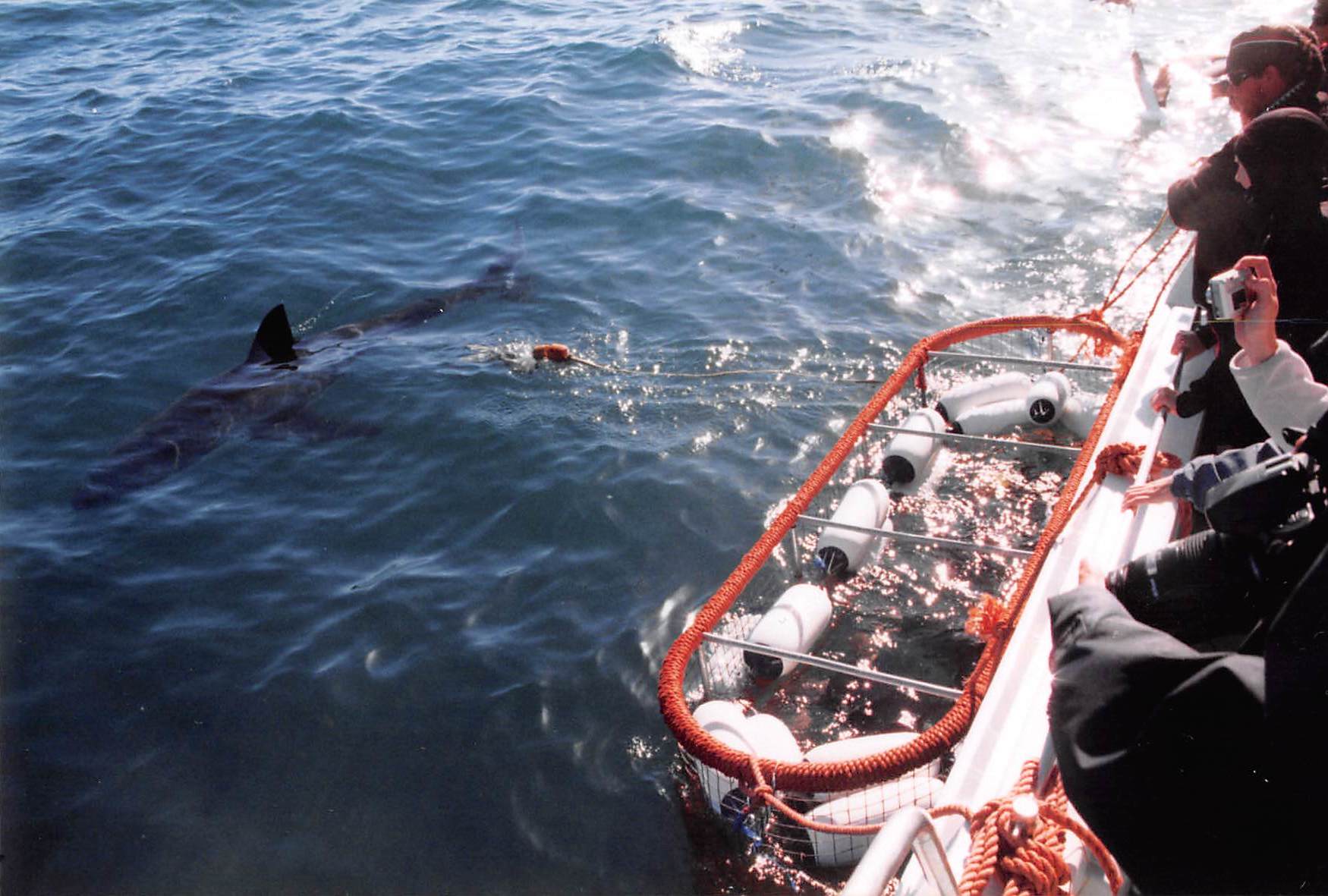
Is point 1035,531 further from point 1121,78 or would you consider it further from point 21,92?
point 21,92

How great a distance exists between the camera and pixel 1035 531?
6.67 m

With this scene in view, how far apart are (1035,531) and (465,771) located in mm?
4195

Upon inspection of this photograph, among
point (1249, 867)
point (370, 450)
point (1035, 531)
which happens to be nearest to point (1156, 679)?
point (1249, 867)

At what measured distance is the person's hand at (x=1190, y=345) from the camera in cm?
557

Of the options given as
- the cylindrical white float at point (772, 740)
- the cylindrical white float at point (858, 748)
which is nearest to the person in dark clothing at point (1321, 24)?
the cylindrical white float at point (858, 748)

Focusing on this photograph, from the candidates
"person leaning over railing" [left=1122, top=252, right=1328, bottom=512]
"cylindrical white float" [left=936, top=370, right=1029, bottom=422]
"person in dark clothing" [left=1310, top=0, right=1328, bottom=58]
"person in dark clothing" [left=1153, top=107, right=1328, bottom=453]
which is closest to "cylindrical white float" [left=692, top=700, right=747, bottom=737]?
"person leaning over railing" [left=1122, top=252, right=1328, bottom=512]

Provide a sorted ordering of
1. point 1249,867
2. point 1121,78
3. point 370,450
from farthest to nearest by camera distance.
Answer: point 1121,78
point 370,450
point 1249,867

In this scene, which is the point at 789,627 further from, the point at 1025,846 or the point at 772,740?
the point at 1025,846

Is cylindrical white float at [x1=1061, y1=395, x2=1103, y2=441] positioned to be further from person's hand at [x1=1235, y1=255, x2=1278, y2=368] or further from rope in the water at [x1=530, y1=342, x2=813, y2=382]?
person's hand at [x1=1235, y1=255, x2=1278, y2=368]

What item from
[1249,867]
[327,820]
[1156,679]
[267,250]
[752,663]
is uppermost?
[1156,679]

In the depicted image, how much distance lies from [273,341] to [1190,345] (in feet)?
26.0

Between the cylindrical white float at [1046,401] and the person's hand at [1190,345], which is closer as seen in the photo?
the person's hand at [1190,345]

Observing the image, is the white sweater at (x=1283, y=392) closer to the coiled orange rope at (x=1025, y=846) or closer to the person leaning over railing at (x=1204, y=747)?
the person leaning over railing at (x=1204, y=747)

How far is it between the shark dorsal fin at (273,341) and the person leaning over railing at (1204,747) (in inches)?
333
